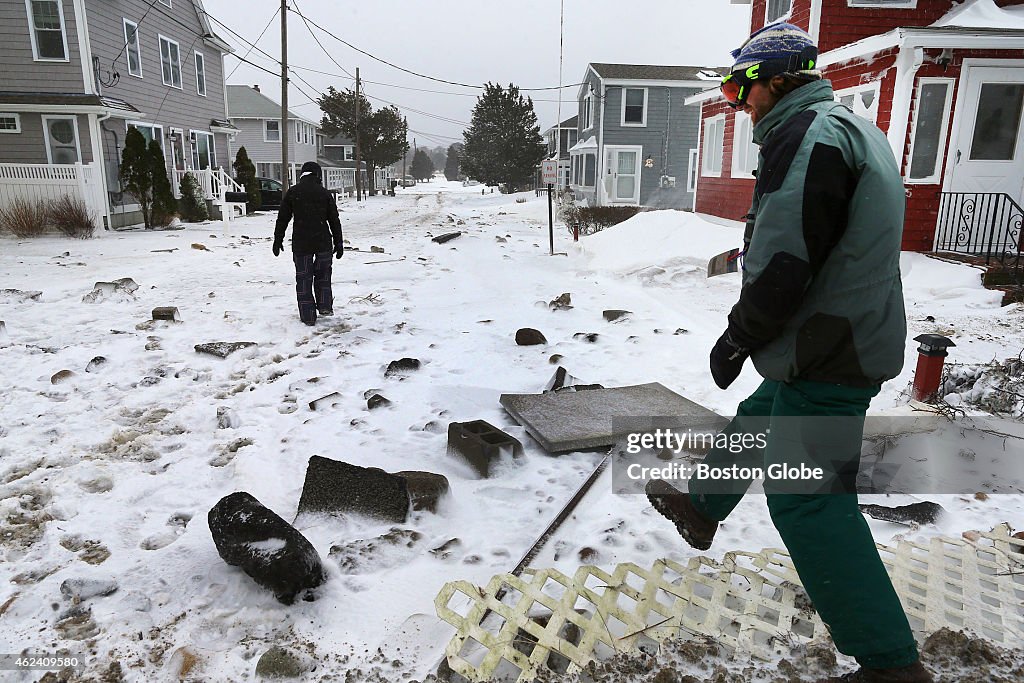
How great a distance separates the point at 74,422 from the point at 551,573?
146 inches

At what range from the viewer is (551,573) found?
9.16 feet

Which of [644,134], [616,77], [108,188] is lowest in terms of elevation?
[108,188]

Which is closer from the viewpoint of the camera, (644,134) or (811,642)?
(811,642)

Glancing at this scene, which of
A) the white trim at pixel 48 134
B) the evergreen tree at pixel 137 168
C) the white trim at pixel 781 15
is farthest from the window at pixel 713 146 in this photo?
the white trim at pixel 48 134

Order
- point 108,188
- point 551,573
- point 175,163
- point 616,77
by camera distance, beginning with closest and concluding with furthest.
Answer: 1. point 551,573
2. point 108,188
3. point 175,163
4. point 616,77

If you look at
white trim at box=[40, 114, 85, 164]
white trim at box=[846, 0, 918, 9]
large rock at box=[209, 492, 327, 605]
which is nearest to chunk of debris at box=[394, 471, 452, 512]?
large rock at box=[209, 492, 327, 605]

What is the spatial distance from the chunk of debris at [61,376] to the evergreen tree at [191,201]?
1763 centimetres

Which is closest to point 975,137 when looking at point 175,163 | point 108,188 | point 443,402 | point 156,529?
point 443,402

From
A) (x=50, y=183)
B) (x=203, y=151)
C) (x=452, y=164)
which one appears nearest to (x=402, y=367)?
(x=50, y=183)

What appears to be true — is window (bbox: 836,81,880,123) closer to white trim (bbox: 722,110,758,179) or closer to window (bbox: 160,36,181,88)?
white trim (bbox: 722,110,758,179)

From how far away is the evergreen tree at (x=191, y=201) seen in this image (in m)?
21.2

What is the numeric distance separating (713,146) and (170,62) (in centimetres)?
1811

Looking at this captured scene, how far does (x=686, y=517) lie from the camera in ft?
9.05

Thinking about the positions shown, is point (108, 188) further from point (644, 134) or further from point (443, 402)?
point (644, 134)
